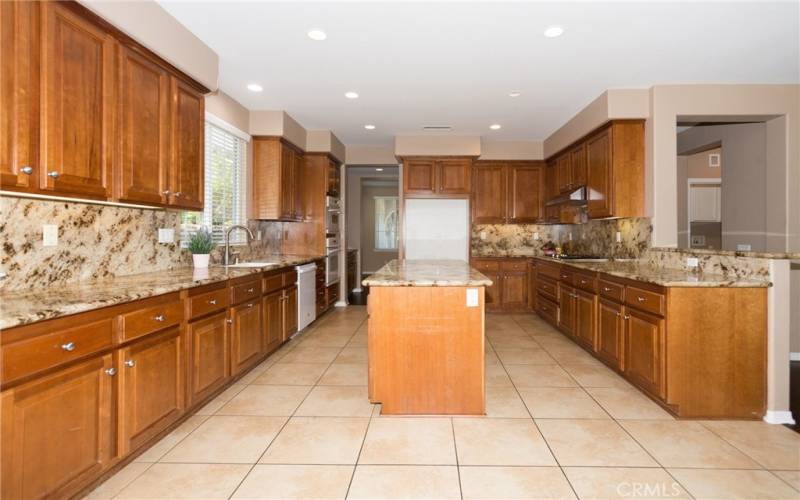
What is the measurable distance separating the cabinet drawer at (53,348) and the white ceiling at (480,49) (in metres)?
2.10

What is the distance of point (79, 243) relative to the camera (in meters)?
2.36

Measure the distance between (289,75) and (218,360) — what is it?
8.49 feet

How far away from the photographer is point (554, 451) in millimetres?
2168

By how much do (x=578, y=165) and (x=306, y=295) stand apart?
3763mm

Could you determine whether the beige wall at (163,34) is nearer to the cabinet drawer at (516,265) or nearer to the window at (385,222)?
the cabinet drawer at (516,265)

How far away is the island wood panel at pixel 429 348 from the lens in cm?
258

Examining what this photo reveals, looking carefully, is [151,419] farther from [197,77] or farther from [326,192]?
[326,192]

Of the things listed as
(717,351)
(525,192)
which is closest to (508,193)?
(525,192)

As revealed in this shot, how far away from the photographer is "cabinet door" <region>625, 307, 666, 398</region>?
267 centimetres

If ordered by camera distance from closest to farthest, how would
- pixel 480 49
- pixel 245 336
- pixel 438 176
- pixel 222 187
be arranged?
pixel 480 49, pixel 245 336, pixel 222 187, pixel 438 176

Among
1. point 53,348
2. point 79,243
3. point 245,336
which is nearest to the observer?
point 53,348

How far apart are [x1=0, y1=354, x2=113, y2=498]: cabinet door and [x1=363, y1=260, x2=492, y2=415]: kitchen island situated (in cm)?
145

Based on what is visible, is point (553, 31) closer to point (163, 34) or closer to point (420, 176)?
point (163, 34)

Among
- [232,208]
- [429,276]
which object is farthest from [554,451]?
[232,208]
